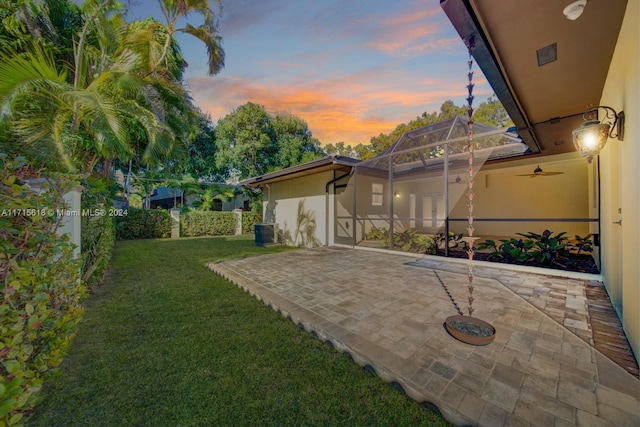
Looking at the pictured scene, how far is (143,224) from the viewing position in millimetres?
12992

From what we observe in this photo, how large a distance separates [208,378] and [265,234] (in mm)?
8796

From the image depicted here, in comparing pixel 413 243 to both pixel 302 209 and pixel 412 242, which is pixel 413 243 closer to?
pixel 412 242

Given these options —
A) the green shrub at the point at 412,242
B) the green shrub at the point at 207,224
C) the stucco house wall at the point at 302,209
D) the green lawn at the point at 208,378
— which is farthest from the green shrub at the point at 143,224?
the green shrub at the point at 412,242

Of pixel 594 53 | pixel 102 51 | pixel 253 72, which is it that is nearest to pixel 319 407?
pixel 594 53

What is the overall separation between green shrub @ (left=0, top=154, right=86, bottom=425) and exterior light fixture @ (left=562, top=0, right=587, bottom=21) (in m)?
4.44

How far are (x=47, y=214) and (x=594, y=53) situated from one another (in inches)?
242

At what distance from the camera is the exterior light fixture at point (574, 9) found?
2.15 metres

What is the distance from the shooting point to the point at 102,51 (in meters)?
5.45

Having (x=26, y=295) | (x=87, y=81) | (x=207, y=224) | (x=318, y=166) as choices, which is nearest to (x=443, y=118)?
(x=318, y=166)

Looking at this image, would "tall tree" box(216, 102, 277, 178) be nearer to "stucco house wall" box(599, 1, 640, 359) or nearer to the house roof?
the house roof

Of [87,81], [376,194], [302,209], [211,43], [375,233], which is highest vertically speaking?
[211,43]

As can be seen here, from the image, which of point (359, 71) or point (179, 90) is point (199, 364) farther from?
point (359, 71)

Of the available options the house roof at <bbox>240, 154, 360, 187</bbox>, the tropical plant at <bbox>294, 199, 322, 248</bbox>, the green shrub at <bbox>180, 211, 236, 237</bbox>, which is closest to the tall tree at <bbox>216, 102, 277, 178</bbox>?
the green shrub at <bbox>180, 211, 236, 237</bbox>

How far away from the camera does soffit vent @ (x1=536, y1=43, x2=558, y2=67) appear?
2846 mm
